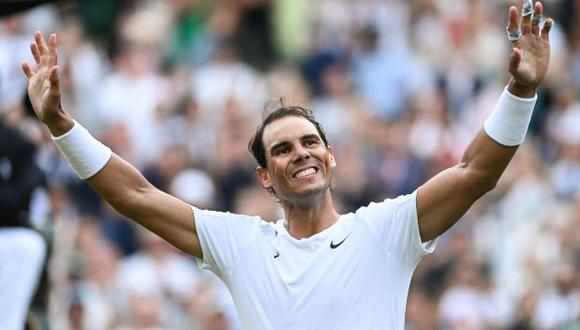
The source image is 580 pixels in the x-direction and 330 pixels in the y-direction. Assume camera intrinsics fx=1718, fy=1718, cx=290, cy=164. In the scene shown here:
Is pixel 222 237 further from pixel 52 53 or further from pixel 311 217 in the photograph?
pixel 52 53

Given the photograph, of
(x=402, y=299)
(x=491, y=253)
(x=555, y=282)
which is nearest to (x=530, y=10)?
(x=402, y=299)

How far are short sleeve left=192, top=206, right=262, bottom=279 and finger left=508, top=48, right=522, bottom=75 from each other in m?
1.39

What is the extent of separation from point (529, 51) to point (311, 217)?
1253 mm

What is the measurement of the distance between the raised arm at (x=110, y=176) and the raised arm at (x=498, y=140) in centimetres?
107

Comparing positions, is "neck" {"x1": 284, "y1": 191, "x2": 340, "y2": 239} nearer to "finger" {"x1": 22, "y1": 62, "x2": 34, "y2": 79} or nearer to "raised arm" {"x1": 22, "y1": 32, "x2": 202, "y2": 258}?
"raised arm" {"x1": 22, "y1": 32, "x2": 202, "y2": 258}

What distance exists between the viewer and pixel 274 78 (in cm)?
1816

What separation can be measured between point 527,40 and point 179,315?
8.11 m

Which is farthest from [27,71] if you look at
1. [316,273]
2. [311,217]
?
[316,273]

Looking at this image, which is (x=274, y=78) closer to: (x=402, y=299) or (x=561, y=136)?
(x=561, y=136)

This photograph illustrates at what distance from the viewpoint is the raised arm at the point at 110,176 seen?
7.38 m

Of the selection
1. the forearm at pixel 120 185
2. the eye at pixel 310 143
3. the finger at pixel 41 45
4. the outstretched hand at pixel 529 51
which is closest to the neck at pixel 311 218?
the eye at pixel 310 143

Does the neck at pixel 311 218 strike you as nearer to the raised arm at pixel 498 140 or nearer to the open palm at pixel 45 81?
the raised arm at pixel 498 140

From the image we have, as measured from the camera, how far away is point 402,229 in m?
7.30

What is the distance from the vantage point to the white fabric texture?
417 inches
